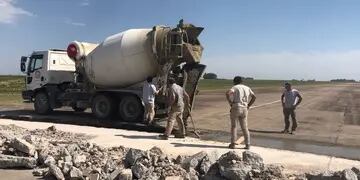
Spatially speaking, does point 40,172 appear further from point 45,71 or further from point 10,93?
point 10,93

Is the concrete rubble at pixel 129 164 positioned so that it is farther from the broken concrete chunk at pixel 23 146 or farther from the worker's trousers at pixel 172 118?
the worker's trousers at pixel 172 118

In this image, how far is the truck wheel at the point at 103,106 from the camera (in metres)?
19.4

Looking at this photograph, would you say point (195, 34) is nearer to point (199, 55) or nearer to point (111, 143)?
point (199, 55)

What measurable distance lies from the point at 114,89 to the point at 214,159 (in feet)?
32.6

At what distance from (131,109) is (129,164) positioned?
8.74 meters

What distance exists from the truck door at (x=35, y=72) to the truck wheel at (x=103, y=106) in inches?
149

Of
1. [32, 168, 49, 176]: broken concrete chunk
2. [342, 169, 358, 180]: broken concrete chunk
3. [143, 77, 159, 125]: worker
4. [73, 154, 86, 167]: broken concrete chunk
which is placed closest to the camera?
[342, 169, 358, 180]: broken concrete chunk

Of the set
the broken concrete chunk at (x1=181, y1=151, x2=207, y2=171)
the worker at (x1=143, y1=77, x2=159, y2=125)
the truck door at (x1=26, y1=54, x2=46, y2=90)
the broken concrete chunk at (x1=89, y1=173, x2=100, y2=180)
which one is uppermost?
the truck door at (x1=26, y1=54, x2=46, y2=90)

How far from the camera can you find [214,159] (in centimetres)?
1011

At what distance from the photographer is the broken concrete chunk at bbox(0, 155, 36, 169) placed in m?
10.7

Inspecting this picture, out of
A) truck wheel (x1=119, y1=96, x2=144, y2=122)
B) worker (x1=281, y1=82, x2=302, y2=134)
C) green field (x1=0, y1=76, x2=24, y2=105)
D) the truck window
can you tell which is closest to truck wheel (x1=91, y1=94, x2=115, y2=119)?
truck wheel (x1=119, y1=96, x2=144, y2=122)

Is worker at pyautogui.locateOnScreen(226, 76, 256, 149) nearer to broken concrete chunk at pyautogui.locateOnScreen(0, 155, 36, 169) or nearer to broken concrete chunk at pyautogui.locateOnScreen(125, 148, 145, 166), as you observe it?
broken concrete chunk at pyautogui.locateOnScreen(125, 148, 145, 166)

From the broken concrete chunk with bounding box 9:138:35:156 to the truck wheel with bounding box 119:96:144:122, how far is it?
7432 mm

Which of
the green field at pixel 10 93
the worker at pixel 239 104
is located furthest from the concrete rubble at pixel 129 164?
the green field at pixel 10 93
